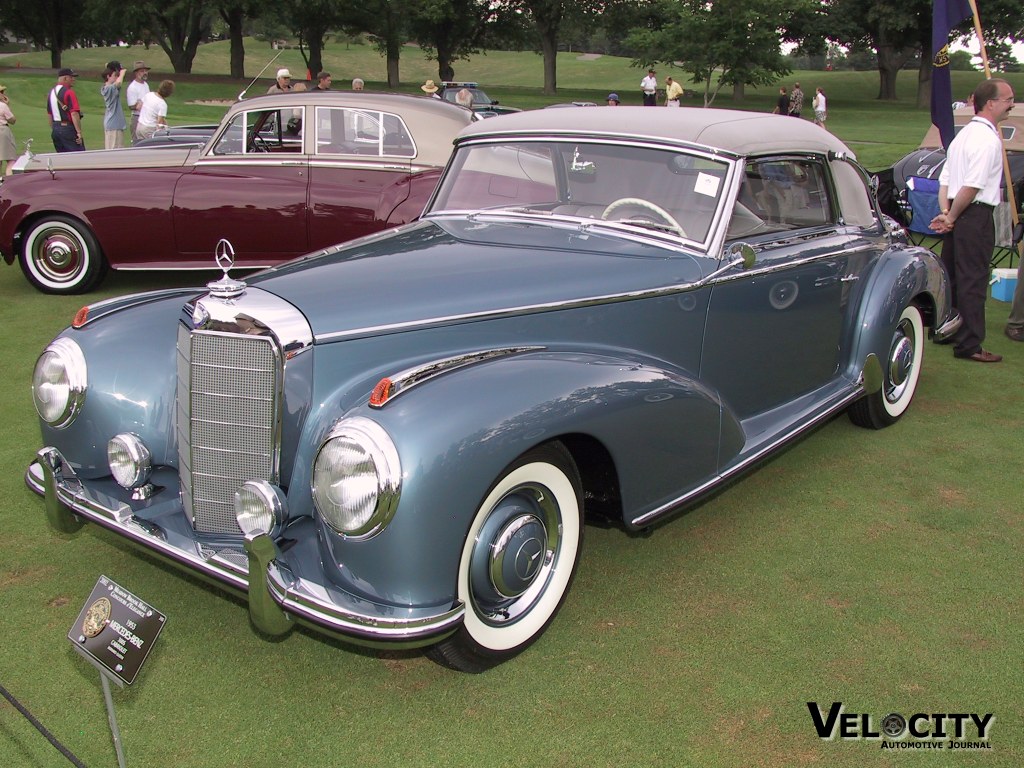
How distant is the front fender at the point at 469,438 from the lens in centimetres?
234

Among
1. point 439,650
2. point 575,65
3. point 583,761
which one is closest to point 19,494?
point 439,650

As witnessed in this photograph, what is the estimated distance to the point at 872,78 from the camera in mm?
53500

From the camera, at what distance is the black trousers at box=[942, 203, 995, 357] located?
5.84m

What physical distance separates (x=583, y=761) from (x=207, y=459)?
1.45 meters

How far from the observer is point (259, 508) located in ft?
8.41

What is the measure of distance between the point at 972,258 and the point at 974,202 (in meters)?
0.37

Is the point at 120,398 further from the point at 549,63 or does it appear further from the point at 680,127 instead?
the point at 549,63

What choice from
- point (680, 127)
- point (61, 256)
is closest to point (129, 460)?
point (680, 127)

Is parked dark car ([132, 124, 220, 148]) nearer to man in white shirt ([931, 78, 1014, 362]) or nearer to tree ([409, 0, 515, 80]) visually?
man in white shirt ([931, 78, 1014, 362])

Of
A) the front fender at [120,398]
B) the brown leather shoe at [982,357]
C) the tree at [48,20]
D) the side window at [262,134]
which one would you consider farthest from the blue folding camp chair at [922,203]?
the tree at [48,20]

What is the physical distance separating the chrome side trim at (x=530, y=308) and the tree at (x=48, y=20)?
164ft

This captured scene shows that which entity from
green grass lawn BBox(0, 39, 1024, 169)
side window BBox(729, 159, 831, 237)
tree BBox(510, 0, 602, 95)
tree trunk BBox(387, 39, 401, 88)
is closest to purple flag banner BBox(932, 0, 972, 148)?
side window BBox(729, 159, 831, 237)

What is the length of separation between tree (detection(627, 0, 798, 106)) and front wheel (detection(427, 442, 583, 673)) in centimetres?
3804

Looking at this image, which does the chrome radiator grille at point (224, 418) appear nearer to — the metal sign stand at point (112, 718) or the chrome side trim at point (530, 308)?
the chrome side trim at point (530, 308)
